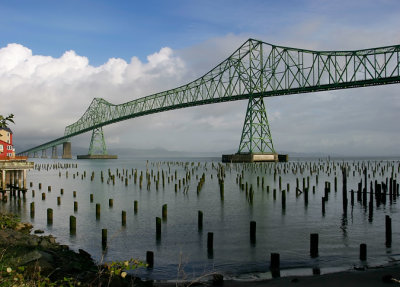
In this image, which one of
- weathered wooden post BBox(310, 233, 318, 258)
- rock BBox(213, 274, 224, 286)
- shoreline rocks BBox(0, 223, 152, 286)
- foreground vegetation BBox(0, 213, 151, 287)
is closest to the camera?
foreground vegetation BBox(0, 213, 151, 287)

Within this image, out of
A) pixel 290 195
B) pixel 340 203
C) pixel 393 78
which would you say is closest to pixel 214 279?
pixel 340 203

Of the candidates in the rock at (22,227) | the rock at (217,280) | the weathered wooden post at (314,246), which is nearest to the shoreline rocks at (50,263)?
the rock at (217,280)

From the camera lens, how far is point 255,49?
277 feet

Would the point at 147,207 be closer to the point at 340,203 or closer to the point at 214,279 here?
the point at 340,203

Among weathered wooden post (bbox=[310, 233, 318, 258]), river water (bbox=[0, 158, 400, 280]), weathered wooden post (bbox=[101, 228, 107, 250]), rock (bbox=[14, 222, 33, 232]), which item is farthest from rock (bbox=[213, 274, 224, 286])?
rock (bbox=[14, 222, 33, 232])

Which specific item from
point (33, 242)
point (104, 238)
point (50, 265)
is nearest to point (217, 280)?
point (50, 265)

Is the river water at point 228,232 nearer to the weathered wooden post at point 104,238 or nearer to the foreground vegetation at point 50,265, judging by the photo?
the weathered wooden post at point 104,238

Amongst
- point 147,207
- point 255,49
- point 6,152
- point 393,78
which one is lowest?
point 147,207

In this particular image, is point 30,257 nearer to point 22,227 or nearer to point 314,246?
point 22,227

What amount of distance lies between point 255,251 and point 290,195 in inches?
745

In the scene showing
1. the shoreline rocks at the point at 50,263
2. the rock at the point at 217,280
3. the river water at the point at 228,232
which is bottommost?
the river water at the point at 228,232

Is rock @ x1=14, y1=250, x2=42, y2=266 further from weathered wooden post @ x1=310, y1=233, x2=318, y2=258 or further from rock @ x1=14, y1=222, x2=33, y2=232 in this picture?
weathered wooden post @ x1=310, y1=233, x2=318, y2=258

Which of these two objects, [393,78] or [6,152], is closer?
[6,152]

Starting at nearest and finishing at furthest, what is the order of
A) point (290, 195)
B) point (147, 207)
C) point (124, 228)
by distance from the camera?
1. point (124, 228)
2. point (147, 207)
3. point (290, 195)
